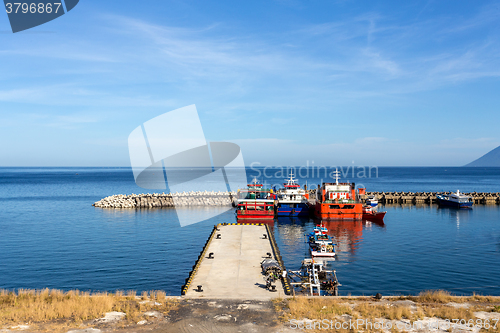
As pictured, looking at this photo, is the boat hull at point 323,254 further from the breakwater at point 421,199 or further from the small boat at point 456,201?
the small boat at point 456,201

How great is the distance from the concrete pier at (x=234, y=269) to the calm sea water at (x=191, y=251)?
325 centimetres

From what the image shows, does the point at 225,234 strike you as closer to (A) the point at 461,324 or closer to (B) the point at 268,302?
(B) the point at 268,302

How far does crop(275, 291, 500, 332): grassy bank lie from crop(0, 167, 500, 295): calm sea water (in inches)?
319

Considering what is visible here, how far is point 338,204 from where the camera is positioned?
69.4 meters

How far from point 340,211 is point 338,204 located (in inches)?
57.0

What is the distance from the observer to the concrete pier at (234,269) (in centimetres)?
2312

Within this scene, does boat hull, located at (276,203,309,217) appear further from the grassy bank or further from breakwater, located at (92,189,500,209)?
the grassy bank

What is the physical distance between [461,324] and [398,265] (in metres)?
20.3

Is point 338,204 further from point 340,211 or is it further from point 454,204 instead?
point 454,204

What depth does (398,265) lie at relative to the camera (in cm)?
3753

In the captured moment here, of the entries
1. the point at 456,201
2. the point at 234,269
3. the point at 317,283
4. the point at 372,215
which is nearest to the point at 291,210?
the point at 372,215

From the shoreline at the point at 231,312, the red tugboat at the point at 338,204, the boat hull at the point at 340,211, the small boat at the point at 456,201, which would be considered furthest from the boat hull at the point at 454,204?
the shoreline at the point at 231,312

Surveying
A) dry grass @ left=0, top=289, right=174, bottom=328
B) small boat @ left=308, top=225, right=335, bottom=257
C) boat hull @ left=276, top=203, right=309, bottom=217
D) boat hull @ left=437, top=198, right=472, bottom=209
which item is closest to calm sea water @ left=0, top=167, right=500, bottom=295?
small boat @ left=308, top=225, right=335, bottom=257

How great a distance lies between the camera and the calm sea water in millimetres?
32219
